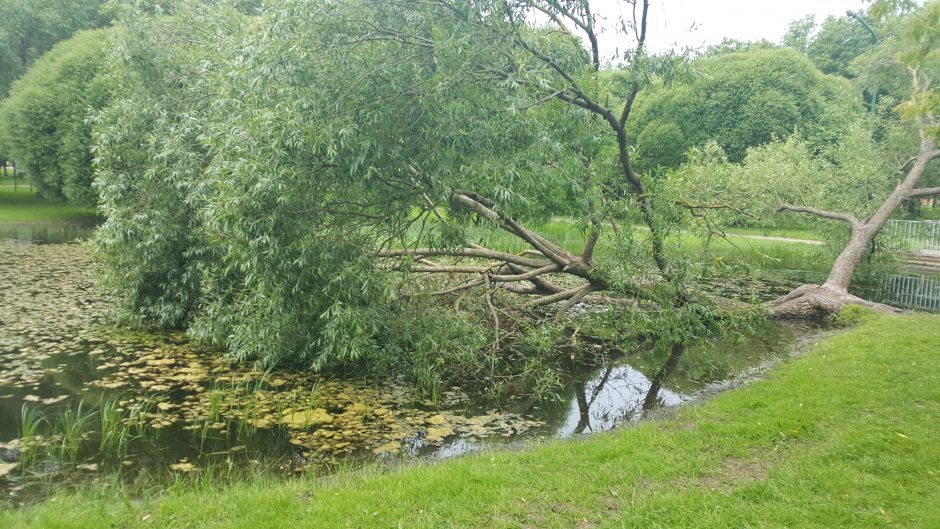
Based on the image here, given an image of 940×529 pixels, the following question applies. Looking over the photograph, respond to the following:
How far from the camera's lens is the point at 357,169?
7.33m

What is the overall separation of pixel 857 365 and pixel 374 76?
7.62 metres

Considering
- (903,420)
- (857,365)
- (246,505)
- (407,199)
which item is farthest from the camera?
(857,365)

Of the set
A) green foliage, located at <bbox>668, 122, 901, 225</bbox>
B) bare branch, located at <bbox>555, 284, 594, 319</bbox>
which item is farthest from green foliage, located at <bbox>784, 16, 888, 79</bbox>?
bare branch, located at <bbox>555, 284, 594, 319</bbox>

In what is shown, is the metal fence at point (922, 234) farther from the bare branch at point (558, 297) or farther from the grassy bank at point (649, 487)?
the grassy bank at point (649, 487)

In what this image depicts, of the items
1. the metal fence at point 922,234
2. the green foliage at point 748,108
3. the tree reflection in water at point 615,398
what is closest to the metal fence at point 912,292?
the metal fence at point 922,234

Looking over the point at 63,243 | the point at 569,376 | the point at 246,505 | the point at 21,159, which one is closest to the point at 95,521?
the point at 246,505

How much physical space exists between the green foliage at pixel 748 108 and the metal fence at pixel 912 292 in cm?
1454

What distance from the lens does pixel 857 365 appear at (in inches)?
Result: 343

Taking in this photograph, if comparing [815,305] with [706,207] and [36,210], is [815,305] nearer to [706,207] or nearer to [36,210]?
[706,207]

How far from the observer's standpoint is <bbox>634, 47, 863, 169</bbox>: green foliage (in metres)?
34.3

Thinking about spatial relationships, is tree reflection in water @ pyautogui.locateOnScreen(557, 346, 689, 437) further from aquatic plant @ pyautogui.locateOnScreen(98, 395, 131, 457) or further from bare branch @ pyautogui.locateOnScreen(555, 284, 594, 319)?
aquatic plant @ pyautogui.locateOnScreen(98, 395, 131, 457)

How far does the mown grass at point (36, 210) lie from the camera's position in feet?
104

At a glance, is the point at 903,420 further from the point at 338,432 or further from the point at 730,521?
the point at 338,432

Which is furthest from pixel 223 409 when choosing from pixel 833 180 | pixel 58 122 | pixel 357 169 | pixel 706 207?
pixel 58 122
